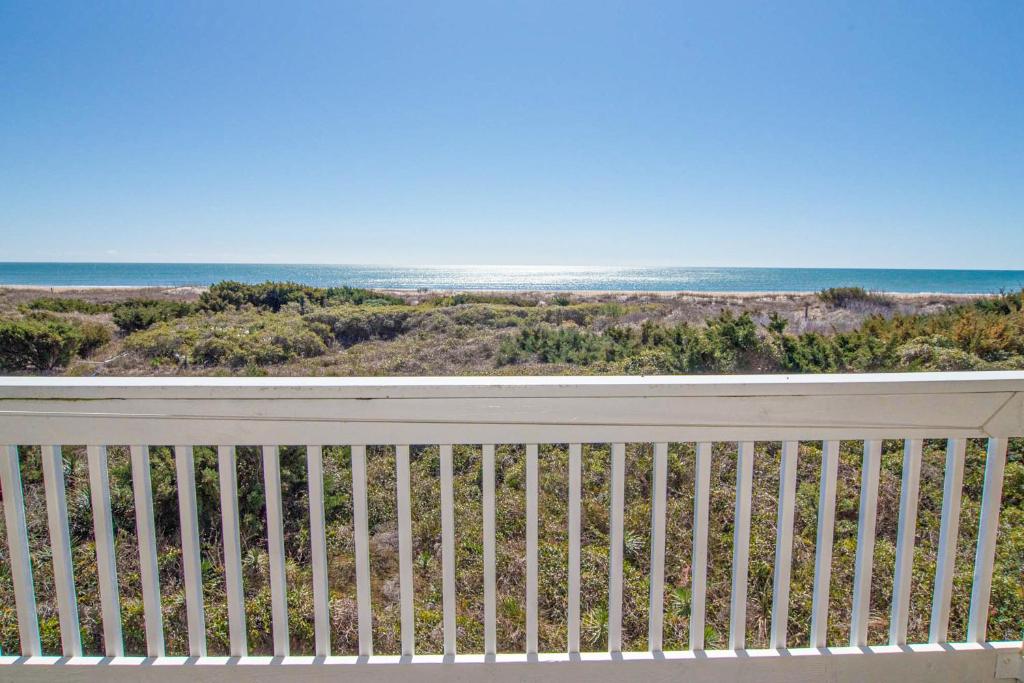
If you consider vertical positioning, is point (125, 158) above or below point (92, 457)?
above

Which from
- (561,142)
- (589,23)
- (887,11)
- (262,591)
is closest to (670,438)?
(262,591)

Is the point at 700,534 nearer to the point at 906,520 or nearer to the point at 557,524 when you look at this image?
the point at 906,520

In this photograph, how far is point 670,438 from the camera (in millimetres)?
885

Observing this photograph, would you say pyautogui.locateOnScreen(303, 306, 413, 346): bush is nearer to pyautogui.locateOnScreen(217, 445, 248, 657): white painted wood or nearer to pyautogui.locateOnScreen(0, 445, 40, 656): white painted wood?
pyautogui.locateOnScreen(0, 445, 40, 656): white painted wood

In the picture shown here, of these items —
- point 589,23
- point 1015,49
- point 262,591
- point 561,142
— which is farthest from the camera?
point 561,142

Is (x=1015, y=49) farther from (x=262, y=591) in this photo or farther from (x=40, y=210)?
(x=40, y=210)

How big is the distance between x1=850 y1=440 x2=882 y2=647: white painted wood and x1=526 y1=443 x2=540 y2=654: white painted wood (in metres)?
0.57

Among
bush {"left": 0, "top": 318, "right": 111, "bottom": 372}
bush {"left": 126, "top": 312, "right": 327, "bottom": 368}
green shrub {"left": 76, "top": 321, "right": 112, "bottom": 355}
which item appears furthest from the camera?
green shrub {"left": 76, "top": 321, "right": 112, "bottom": 355}

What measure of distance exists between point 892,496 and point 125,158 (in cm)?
1618

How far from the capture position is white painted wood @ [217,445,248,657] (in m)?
0.88

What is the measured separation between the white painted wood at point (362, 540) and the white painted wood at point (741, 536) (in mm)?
651

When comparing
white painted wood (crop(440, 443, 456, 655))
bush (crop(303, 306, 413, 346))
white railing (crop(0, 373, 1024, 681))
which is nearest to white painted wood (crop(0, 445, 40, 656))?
white railing (crop(0, 373, 1024, 681))

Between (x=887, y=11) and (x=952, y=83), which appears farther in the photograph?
(x=952, y=83)

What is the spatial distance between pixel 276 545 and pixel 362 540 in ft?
0.51
